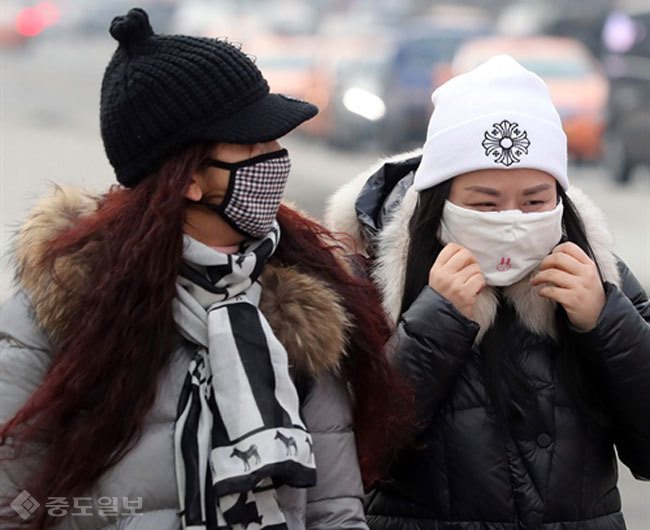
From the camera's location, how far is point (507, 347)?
3.01 meters

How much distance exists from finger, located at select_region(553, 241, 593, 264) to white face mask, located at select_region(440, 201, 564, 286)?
0.03 meters

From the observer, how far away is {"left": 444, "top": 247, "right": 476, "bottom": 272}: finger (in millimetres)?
2951

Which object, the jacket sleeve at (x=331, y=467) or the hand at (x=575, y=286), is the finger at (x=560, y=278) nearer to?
the hand at (x=575, y=286)

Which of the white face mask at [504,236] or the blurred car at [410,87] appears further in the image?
the blurred car at [410,87]

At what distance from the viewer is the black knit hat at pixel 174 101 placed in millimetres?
2602

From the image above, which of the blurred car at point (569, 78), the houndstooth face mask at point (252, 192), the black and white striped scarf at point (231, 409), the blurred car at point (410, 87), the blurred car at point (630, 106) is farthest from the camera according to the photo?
the blurred car at point (410, 87)

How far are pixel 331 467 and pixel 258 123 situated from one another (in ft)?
2.20

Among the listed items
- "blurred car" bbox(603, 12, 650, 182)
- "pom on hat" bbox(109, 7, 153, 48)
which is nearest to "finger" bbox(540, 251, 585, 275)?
"pom on hat" bbox(109, 7, 153, 48)

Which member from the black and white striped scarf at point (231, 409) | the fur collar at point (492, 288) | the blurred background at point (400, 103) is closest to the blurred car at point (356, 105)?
the blurred background at point (400, 103)

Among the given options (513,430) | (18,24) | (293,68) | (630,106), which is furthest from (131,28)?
(18,24)

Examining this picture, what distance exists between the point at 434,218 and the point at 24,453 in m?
1.04

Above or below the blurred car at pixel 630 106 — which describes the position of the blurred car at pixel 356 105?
below

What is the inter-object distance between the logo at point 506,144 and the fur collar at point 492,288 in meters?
0.25

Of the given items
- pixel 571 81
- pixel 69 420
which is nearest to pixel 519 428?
pixel 69 420
